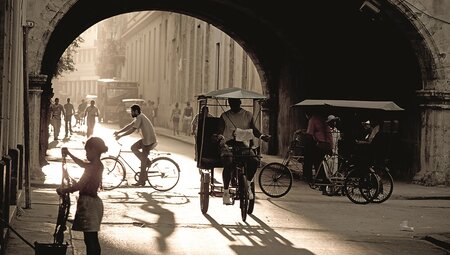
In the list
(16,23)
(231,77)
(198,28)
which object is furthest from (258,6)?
(198,28)

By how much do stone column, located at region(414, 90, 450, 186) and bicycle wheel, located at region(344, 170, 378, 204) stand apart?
15.0 ft

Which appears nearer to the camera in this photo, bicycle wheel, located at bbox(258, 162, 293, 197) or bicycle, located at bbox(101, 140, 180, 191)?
bicycle wheel, located at bbox(258, 162, 293, 197)

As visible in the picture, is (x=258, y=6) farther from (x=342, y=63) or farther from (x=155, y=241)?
(x=155, y=241)

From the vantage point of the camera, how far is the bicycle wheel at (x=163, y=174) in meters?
17.1

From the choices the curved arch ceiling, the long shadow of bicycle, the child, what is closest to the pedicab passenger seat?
the long shadow of bicycle

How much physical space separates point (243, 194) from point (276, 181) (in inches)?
154

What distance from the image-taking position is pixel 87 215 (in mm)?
7609

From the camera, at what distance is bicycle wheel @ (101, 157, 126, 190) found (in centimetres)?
1698

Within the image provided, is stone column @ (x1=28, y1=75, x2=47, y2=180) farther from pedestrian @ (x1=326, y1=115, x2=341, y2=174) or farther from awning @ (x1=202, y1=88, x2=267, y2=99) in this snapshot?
pedestrian @ (x1=326, y1=115, x2=341, y2=174)

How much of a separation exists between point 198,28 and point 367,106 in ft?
101

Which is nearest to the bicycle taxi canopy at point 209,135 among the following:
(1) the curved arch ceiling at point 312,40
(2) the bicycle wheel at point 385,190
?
(2) the bicycle wheel at point 385,190

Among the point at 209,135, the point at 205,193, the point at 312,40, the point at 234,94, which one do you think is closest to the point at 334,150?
the point at 209,135

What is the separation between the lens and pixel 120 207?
1400cm

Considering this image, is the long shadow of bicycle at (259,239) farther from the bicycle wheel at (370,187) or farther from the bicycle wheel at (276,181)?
the bicycle wheel at (370,187)
